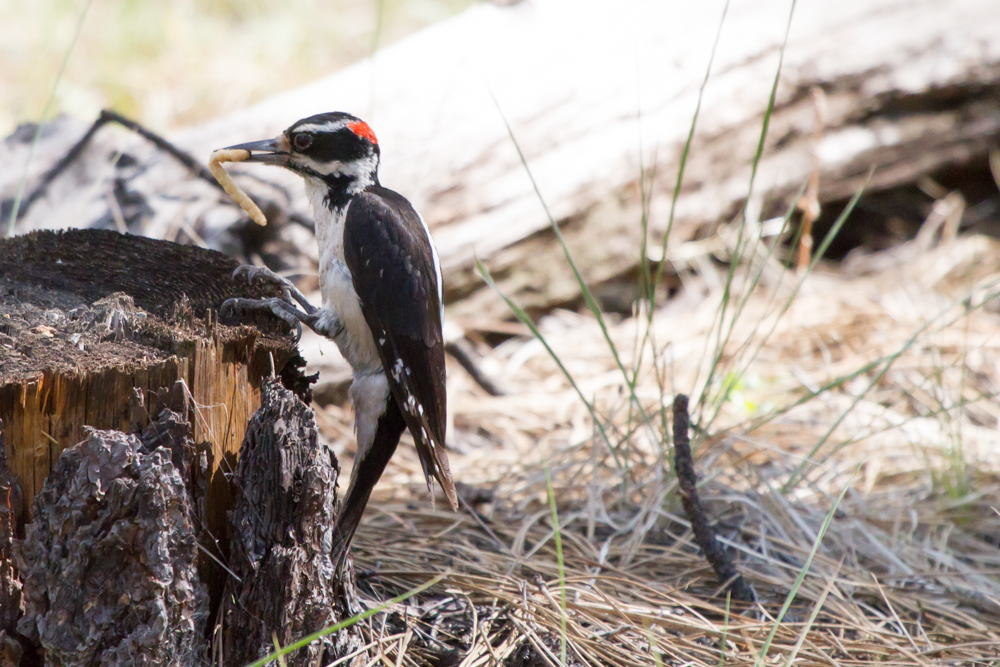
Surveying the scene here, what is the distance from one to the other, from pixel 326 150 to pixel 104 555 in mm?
1340

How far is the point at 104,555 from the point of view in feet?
5.01

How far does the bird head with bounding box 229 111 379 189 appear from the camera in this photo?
2451 mm

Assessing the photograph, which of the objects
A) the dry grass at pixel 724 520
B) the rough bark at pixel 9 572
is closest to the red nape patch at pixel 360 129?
the dry grass at pixel 724 520

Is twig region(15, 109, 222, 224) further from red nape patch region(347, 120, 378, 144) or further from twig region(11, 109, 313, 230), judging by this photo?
red nape patch region(347, 120, 378, 144)

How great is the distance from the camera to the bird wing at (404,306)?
2.13 metres

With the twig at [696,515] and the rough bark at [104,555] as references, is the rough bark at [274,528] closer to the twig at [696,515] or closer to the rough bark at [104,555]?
the rough bark at [104,555]

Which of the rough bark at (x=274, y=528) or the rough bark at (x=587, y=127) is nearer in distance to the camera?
the rough bark at (x=274, y=528)

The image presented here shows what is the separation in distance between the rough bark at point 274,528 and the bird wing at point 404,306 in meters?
0.41

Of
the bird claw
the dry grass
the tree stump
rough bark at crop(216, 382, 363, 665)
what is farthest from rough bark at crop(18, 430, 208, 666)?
the dry grass

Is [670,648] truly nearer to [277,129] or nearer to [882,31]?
[277,129]

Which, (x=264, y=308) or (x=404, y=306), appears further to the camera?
(x=404, y=306)

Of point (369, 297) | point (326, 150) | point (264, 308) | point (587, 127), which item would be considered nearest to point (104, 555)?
point (264, 308)

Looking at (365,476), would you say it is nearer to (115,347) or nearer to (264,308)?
(264,308)

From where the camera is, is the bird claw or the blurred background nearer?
the bird claw
